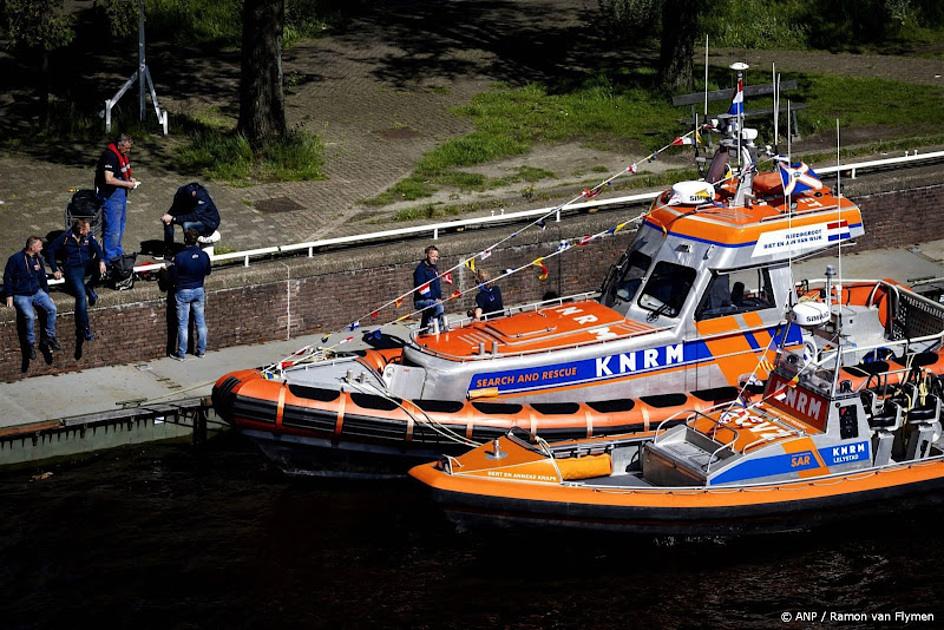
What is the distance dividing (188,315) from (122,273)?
3.36 ft

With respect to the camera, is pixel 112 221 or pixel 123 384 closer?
pixel 123 384

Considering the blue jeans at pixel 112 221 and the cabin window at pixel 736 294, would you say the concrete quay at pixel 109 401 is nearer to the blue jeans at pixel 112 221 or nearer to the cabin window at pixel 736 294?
the blue jeans at pixel 112 221

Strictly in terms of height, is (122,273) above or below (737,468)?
above

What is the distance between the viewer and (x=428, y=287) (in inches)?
818

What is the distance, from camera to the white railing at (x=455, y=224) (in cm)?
2164

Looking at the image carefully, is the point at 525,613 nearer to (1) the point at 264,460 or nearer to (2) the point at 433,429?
(2) the point at 433,429

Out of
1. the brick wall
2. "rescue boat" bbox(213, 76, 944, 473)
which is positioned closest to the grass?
the brick wall

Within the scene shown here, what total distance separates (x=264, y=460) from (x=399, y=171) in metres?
8.85

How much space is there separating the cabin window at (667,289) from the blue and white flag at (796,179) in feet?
5.58

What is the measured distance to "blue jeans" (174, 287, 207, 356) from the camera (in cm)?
2038

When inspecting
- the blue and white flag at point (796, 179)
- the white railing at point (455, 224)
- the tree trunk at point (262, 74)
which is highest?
the tree trunk at point (262, 74)

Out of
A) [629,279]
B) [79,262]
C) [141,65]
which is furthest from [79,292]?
[141,65]

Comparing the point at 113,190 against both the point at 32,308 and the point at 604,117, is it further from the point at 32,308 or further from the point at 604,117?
the point at 604,117

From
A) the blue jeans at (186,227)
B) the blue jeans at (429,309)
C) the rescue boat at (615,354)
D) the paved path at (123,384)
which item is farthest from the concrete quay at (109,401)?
the blue jeans at (186,227)
